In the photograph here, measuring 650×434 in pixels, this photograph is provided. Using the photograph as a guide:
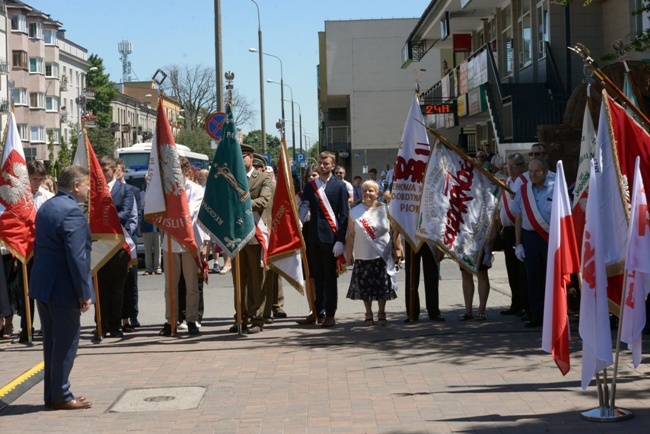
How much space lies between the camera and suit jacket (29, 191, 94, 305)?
8.44 meters

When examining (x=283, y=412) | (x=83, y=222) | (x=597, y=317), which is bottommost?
(x=283, y=412)

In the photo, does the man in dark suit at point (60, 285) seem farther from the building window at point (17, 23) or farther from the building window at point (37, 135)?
the building window at point (37, 135)

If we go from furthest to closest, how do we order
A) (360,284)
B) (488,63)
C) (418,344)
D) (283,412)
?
(488,63) → (360,284) → (418,344) → (283,412)

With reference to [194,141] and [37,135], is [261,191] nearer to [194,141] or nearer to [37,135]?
[194,141]

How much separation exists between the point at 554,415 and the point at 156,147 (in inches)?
266

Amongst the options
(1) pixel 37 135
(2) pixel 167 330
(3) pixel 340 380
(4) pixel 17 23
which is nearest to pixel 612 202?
(3) pixel 340 380

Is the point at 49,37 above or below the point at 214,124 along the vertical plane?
above

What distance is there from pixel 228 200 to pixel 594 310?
606 centimetres

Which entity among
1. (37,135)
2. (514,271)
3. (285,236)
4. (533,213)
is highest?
(37,135)

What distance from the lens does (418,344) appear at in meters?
11.4

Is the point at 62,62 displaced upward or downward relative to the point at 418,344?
upward

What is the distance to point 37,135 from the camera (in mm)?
85250

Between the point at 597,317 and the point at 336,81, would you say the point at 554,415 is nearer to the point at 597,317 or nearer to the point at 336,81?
the point at 597,317

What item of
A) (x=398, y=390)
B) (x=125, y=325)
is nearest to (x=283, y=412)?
(x=398, y=390)
